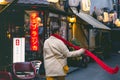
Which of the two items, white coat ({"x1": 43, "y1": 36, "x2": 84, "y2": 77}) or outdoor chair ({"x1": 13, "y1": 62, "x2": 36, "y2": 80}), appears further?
outdoor chair ({"x1": 13, "y1": 62, "x2": 36, "y2": 80})

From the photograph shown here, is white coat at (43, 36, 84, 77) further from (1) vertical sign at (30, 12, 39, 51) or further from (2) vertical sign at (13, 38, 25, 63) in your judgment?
(1) vertical sign at (30, 12, 39, 51)

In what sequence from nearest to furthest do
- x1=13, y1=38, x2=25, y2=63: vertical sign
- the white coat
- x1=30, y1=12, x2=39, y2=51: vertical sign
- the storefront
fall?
the white coat → x1=13, y1=38, x2=25, y2=63: vertical sign → the storefront → x1=30, y1=12, x2=39, y2=51: vertical sign

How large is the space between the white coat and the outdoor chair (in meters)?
4.68

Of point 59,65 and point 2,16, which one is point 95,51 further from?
point 59,65

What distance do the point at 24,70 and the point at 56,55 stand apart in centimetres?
503

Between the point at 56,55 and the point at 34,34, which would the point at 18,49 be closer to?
the point at 56,55

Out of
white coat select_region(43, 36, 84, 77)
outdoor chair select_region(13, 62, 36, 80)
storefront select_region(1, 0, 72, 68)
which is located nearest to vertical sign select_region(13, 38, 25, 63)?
outdoor chair select_region(13, 62, 36, 80)

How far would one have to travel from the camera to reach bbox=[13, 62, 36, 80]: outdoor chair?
13354 millimetres

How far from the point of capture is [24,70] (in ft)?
44.4

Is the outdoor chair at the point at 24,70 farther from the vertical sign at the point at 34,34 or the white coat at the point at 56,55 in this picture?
the white coat at the point at 56,55

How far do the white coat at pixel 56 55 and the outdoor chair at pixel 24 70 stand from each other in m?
4.68

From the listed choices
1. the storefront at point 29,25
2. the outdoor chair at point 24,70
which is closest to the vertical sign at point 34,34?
the storefront at point 29,25

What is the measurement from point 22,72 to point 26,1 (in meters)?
4.91

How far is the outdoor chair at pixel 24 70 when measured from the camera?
526 inches
